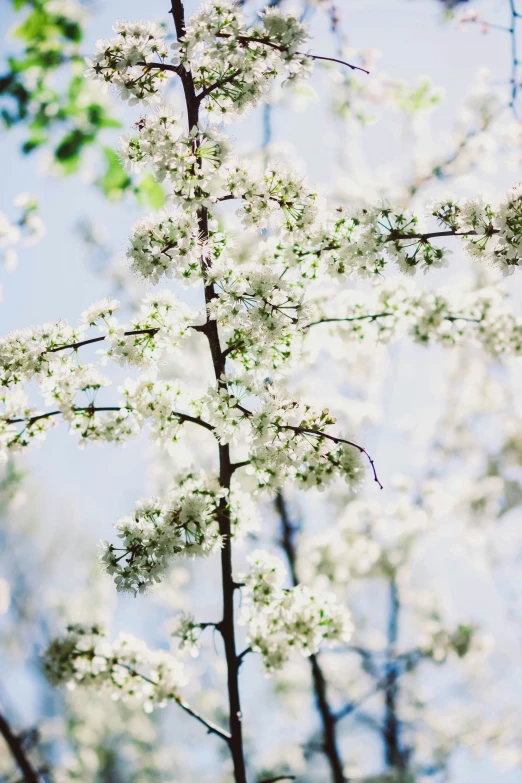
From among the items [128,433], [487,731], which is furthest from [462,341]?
[487,731]

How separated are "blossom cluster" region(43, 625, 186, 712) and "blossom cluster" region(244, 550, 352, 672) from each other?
70cm

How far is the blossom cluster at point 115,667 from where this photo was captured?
363 cm

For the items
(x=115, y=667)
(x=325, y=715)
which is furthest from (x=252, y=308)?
(x=325, y=715)

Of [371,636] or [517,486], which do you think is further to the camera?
[371,636]


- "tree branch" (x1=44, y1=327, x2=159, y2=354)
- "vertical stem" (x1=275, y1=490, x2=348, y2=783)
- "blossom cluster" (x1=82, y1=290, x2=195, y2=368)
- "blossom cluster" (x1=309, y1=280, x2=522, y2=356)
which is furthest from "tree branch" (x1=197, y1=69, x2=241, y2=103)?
"vertical stem" (x1=275, y1=490, x2=348, y2=783)

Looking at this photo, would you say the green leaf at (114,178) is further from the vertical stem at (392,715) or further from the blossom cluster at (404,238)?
the vertical stem at (392,715)

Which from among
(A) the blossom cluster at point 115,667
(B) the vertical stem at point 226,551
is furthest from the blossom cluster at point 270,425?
(A) the blossom cluster at point 115,667

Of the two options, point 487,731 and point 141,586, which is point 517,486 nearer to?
point 487,731

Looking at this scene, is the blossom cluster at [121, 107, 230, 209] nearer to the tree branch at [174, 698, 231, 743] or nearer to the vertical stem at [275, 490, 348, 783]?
the tree branch at [174, 698, 231, 743]

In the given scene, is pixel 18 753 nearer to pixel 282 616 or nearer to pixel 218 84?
pixel 282 616

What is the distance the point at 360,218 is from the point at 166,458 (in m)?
9.19

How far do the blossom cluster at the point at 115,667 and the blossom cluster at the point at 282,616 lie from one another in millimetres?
697

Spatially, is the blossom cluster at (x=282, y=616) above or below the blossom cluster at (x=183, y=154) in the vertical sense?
below

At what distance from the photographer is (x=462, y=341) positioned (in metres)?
4.57
